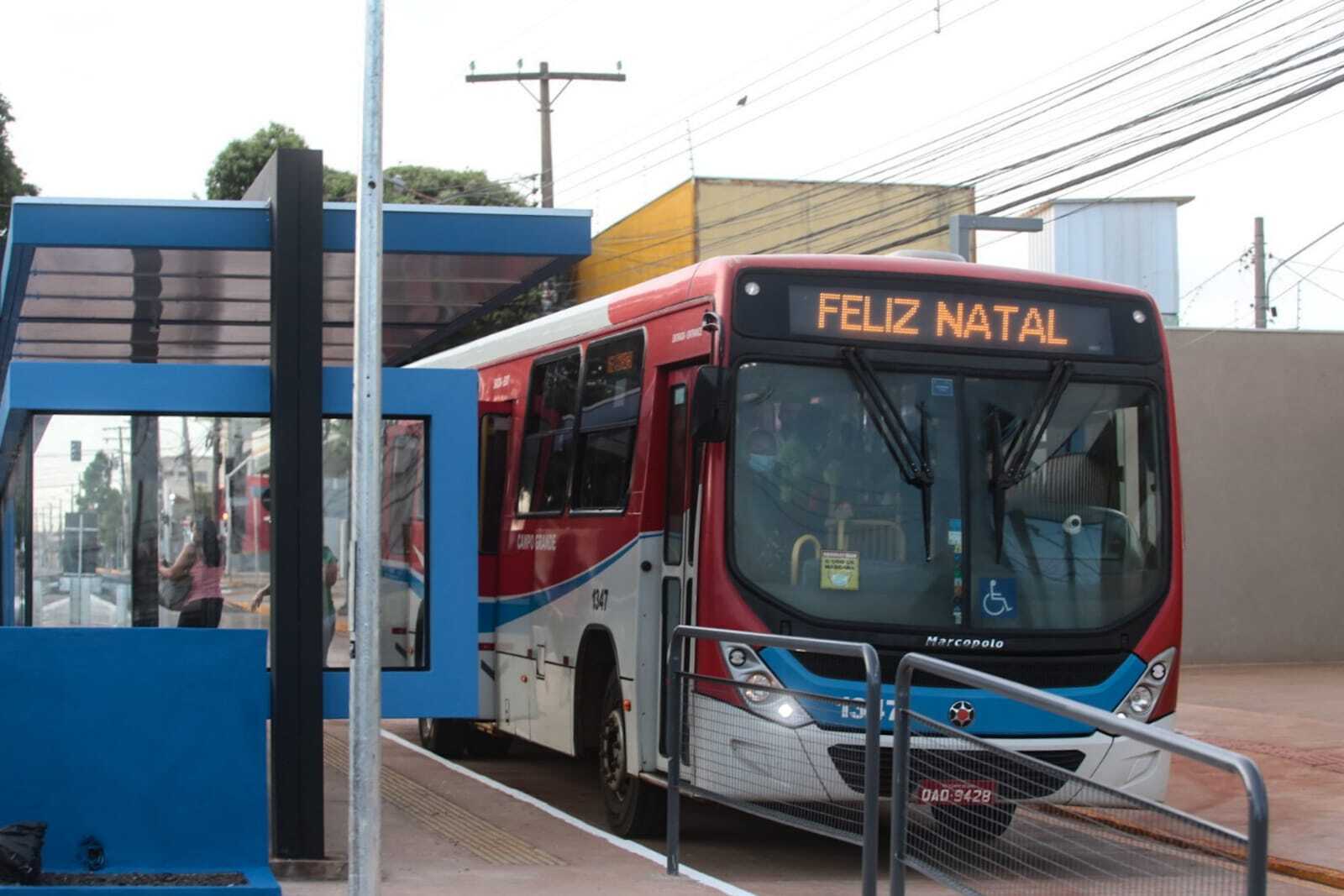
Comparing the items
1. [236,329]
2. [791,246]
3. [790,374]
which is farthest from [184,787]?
[791,246]

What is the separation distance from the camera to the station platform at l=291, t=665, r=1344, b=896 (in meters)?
8.73

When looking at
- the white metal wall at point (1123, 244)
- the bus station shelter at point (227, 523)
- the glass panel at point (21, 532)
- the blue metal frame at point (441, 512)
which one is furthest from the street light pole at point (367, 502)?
the white metal wall at point (1123, 244)

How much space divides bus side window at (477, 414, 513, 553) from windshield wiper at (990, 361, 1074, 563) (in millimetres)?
4779

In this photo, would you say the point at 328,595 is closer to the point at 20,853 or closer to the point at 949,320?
the point at 20,853

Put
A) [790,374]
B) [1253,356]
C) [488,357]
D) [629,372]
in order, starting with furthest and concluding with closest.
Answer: [1253,356], [488,357], [629,372], [790,374]

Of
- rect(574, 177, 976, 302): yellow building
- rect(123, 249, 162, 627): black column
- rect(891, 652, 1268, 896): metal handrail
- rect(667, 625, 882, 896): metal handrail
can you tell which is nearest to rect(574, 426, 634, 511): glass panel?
rect(667, 625, 882, 896): metal handrail

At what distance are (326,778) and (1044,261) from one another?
22.0 metres

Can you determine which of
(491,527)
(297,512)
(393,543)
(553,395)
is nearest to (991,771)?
(297,512)

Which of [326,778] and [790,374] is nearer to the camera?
[790,374]

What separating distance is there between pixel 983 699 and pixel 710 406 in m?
2.16

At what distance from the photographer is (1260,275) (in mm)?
39031

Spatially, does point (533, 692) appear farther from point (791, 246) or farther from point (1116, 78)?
point (791, 246)

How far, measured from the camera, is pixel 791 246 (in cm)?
3856

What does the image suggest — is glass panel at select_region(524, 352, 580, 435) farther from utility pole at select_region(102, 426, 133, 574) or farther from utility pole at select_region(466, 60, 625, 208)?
utility pole at select_region(466, 60, 625, 208)
